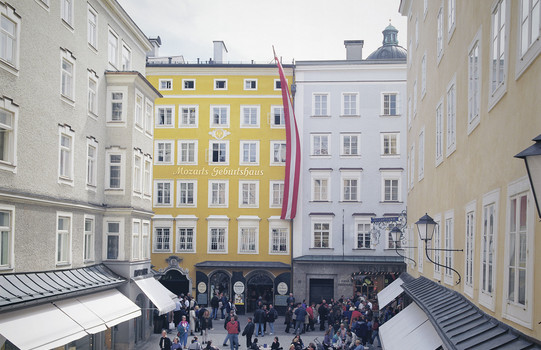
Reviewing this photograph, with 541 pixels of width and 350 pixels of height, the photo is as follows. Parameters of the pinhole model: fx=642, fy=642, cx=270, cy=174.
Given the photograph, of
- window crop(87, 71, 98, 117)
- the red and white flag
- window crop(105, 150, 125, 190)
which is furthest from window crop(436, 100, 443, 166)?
the red and white flag

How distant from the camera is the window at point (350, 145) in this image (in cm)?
4291

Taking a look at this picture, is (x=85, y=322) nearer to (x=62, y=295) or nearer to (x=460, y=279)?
(x=62, y=295)

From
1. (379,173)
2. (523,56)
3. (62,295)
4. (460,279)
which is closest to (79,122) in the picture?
(62,295)

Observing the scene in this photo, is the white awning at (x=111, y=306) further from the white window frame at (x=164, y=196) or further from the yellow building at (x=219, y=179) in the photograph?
the white window frame at (x=164, y=196)

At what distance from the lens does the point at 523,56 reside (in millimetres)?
8227

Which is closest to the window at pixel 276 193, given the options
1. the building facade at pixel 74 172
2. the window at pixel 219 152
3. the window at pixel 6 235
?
the window at pixel 219 152

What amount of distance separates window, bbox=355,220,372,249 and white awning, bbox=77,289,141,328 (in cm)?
2004

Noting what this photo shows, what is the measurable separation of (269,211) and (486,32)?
1279 inches

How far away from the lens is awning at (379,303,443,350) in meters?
13.3

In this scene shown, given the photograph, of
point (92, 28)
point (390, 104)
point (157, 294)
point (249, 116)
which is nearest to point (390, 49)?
point (390, 104)

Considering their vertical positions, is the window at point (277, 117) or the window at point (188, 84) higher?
the window at point (188, 84)

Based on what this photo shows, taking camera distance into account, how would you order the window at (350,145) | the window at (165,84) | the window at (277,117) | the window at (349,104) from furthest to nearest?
the window at (165,84)
the window at (277,117)
the window at (349,104)
the window at (350,145)

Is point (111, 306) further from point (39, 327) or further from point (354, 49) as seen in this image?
point (354, 49)

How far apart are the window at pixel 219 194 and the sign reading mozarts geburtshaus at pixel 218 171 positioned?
0.62 metres
